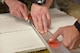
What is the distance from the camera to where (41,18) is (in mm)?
1034

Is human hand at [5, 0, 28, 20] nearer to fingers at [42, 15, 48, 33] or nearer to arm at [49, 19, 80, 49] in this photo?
fingers at [42, 15, 48, 33]

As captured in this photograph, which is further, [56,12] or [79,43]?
[56,12]

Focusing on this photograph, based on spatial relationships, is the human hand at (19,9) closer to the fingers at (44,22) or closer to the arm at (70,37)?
the fingers at (44,22)

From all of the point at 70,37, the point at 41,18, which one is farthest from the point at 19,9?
the point at 70,37

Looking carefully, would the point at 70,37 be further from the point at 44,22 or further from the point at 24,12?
the point at 24,12

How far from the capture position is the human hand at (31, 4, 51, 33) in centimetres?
99

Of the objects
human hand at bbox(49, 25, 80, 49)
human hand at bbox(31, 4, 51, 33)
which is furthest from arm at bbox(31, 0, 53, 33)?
human hand at bbox(49, 25, 80, 49)

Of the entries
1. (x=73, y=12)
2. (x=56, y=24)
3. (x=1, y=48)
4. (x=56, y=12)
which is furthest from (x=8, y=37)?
(x=73, y=12)

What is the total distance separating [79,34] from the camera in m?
0.84

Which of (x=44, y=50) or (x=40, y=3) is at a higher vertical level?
(x=40, y=3)

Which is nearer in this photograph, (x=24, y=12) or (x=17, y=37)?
(x=17, y=37)

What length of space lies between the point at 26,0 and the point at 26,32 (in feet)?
1.34

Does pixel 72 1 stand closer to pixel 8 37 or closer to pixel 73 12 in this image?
pixel 73 12

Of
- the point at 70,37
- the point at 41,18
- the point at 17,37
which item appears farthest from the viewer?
the point at 41,18
